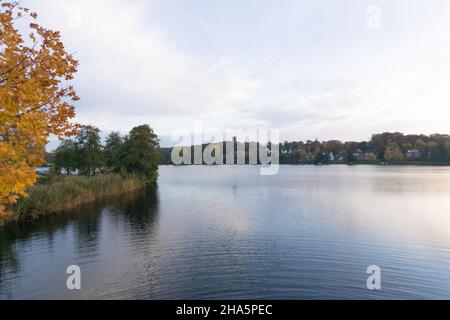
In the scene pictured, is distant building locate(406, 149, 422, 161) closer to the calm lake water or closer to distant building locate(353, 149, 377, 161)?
distant building locate(353, 149, 377, 161)

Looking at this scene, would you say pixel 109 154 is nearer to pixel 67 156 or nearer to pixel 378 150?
pixel 67 156

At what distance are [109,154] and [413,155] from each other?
138511mm

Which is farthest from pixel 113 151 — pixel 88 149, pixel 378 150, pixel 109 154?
pixel 378 150

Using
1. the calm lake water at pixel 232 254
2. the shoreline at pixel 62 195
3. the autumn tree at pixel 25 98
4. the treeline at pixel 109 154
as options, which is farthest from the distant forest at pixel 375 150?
the autumn tree at pixel 25 98

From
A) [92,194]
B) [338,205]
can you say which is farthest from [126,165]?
[338,205]

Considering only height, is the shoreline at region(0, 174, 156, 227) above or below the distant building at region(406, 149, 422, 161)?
below

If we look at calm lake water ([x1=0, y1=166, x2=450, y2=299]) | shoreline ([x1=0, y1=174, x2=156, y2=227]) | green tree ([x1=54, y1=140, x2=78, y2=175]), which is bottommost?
calm lake water ([x1=0, y1=166, x2=450, y2=299])

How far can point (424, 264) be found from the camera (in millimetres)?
12492

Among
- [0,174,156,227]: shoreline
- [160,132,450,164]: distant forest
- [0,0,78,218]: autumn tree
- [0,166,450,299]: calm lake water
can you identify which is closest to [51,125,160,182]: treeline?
[0,174,156,227]: shoreline

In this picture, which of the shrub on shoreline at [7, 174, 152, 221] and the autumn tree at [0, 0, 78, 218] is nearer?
the autumn tree at [0, 0, 78, 218]

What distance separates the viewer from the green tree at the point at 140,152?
158ft

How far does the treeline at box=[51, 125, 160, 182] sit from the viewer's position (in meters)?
38.8

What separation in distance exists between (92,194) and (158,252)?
20.1m

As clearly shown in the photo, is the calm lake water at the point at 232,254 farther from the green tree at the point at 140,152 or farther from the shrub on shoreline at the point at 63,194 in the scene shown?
the green tree at the point at 140,152
